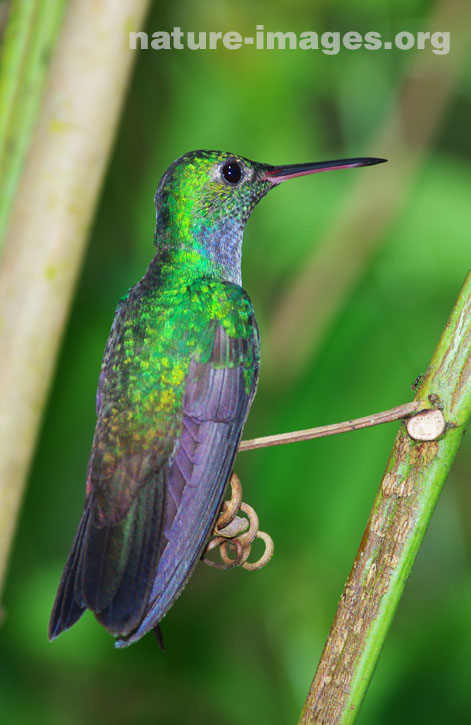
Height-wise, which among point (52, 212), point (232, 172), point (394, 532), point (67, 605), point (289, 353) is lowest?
point (67, 605)

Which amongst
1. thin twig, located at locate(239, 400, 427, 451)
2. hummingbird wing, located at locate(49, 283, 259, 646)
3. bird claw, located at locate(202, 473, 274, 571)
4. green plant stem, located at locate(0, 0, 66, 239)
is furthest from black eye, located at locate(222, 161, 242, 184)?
thin twig, located at locate(239, 400, 427, 451)

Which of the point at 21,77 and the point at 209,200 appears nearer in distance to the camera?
the point at 21,77

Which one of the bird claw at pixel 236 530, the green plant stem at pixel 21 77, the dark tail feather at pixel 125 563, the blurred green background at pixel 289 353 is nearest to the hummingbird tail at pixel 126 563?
the dark tail feather at pixel 125 563

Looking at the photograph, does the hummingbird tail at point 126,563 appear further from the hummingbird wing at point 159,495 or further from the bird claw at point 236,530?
the bird claw at point 236,530

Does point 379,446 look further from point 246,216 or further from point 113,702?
point 113,702

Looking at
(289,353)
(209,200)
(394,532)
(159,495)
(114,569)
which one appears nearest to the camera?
(394,532)

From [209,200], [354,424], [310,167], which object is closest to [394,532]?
[354,424]

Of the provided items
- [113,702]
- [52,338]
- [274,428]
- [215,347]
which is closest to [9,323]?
[52,338]

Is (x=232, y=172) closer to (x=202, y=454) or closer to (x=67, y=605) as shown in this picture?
(x=202, y=454)
